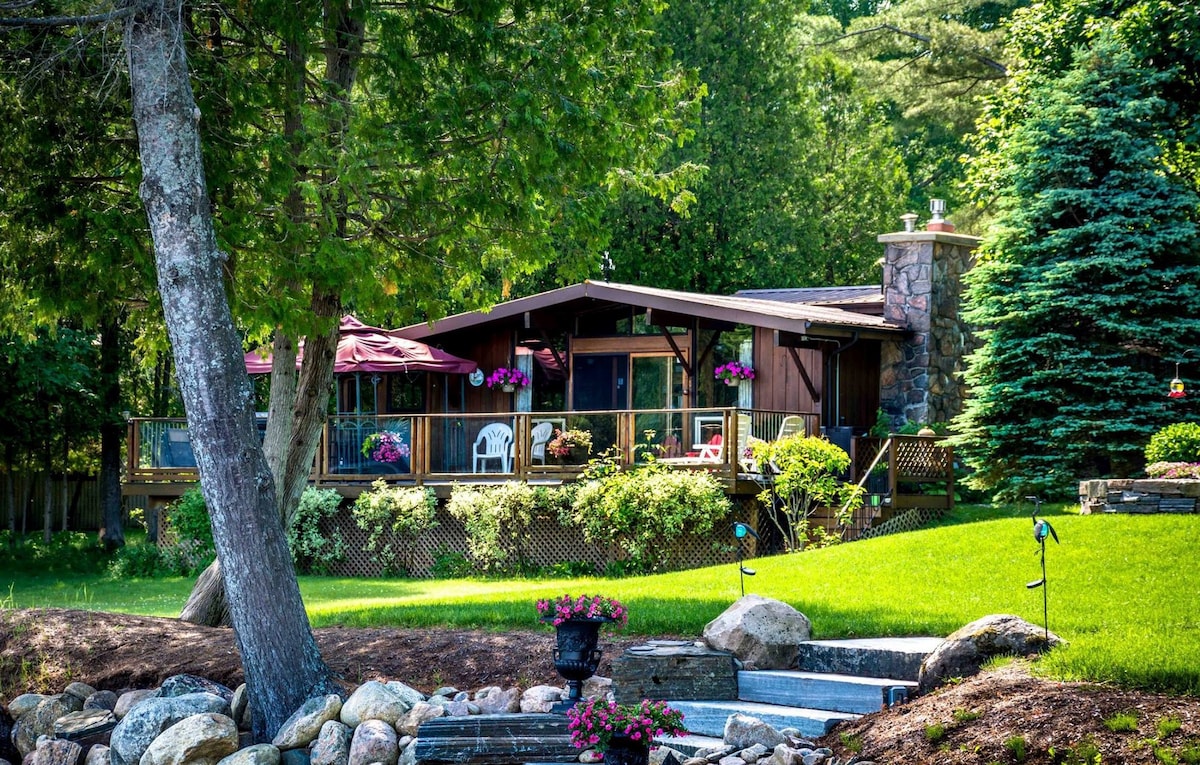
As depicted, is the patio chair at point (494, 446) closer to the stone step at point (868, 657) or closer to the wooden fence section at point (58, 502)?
the stone step at point (868, 657)

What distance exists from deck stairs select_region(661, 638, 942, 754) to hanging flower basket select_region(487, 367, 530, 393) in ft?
44.9

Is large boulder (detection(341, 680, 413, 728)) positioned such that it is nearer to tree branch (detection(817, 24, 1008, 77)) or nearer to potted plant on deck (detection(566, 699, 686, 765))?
potted plant on deck (detection(566, 699, 686, 765))

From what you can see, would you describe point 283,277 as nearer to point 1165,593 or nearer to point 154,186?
point 154,186

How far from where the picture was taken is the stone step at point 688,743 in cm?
732

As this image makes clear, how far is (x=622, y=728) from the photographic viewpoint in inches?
260

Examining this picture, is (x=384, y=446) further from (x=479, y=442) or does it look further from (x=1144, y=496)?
(x=1144, y=496)

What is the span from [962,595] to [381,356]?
1194cm

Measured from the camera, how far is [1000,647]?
716 cm

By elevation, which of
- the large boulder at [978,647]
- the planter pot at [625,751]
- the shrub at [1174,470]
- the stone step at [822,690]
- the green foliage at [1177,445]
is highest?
→ the green foliage at [1177,445]

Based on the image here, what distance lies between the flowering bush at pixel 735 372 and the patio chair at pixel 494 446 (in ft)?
12.5

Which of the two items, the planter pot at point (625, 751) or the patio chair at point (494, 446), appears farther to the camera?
the patio chair at point (494, 446)

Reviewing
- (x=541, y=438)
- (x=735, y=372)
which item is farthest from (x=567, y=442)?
(x=735, y=372)

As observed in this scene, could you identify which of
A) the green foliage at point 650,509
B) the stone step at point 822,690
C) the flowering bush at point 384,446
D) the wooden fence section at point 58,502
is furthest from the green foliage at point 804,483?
the wooden fence section at point 58,502

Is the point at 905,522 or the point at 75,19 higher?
the point at 75,19
